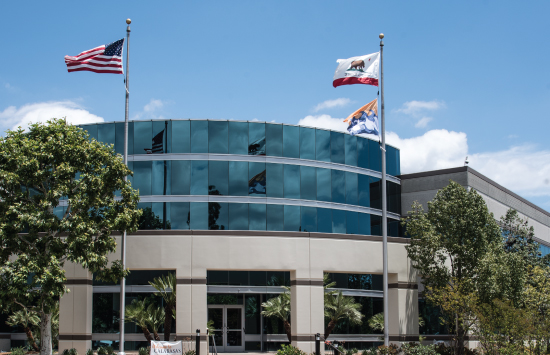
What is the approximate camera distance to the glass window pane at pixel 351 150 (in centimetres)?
4181

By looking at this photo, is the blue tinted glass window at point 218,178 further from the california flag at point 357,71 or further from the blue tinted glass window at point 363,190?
the california flag at point 357,71

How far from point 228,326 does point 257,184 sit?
9438 mm

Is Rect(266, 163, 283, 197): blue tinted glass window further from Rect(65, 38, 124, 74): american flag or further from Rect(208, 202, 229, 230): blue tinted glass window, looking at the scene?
Rect(65, 38, 124, 74): american flag

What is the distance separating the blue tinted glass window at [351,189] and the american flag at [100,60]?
1872 cm

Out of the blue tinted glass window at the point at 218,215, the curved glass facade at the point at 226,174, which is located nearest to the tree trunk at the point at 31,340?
the curved glass facade at the point at 226,174

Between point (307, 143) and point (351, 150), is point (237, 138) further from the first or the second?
point (351, 150)

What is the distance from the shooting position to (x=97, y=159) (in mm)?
27359

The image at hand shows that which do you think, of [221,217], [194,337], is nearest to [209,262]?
[194,337]

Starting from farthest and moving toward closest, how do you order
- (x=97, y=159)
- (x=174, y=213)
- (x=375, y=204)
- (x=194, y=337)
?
1. (x=375, y=204)
2. (x=174, y=213)
3. (x=194, y=337)
4. (x=97, y=159)

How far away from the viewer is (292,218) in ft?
127

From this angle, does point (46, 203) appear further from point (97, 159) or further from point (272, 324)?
point (272, 324)

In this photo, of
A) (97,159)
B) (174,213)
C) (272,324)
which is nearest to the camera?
(97,159)

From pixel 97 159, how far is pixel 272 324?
59.9ft

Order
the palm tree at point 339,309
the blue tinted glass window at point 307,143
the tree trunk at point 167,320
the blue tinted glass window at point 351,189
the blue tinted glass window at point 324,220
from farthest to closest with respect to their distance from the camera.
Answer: the blue tinted glass window at point 351,189
the blue tinted glass window at point 307,143
the blue tinted glass window at point 324,220
the palm tree at point 339,309
the tree trunk at point 167,320
